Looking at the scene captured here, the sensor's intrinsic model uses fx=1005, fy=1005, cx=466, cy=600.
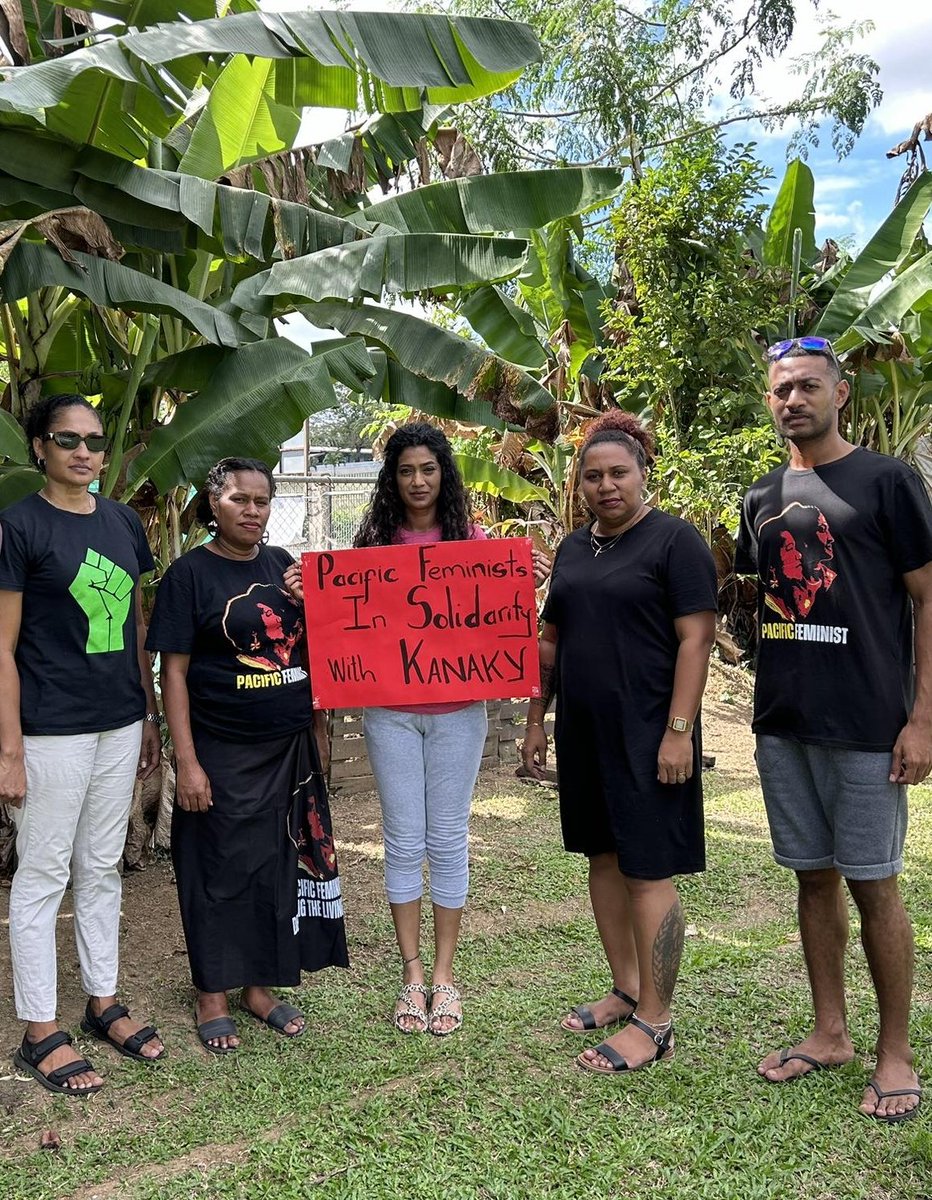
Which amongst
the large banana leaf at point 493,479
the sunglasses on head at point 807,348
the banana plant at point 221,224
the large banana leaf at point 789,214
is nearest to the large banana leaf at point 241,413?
the banana plant at point 221,224

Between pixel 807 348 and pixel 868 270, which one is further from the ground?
pixel 868 270

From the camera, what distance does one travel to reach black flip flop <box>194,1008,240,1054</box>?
10.9ft

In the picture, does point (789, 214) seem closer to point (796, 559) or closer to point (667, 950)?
point (796, 559)

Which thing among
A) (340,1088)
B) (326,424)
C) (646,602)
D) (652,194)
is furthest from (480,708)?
(326,424)

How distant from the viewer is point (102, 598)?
10.1ft

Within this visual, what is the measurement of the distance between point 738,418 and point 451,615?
22.3 feet

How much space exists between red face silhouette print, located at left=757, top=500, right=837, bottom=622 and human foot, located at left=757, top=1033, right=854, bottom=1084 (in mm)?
1356

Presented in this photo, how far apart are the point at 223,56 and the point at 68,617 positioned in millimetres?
2969

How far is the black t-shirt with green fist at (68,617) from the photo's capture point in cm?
296

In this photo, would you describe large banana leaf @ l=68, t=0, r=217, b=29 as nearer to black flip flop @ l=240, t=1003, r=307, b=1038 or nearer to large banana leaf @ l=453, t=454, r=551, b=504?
black flip flop @ l=240, t=1003, r=307, b=1038

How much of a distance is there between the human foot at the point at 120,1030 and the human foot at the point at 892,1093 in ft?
7.15

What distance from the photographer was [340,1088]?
121 inches

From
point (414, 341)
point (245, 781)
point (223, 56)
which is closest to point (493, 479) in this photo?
point (414, 341)

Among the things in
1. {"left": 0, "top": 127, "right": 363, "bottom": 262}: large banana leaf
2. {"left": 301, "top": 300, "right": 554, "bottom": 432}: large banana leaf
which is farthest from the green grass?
{"left": 0, "top": 127, "right": 363, "bottom": 262}: large banana leaf
